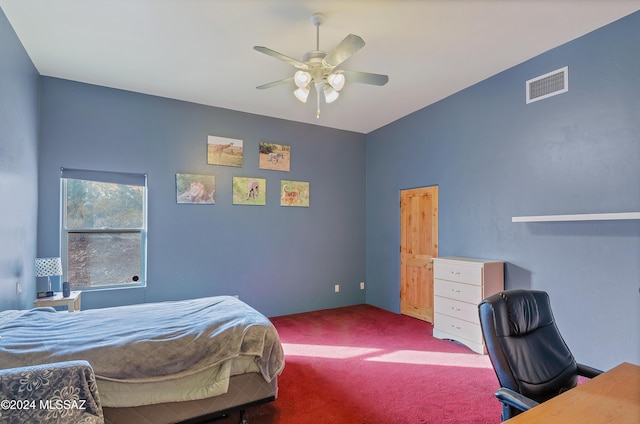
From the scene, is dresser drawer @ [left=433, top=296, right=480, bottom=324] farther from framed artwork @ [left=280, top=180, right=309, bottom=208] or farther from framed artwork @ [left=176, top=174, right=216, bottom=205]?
framed artwork @ [left=176, top=174, right=216, bottom=205]

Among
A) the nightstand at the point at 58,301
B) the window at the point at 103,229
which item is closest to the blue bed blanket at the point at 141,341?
the nightstand at the point at 58,301

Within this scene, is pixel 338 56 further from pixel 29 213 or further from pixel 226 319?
pixel 29 213

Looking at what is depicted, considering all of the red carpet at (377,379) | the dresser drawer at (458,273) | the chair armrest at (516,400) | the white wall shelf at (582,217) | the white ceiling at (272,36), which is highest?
the white ceiling at (272,36)

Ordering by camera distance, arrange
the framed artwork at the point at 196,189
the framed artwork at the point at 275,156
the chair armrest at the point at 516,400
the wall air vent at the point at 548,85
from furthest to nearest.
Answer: the framed artwork at the point at 275,156 < the framed artwork at the point at 196,189 < the wall air vent at the point at 548,85 < the chair armrest at the point at 516,400

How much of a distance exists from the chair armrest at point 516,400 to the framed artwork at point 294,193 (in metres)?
4.02

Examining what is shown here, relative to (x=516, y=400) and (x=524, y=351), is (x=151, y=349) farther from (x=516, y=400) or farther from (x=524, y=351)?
(x=524, y=351)

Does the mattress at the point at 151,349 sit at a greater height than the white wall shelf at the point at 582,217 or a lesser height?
lesser

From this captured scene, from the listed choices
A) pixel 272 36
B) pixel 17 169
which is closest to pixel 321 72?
pixel 272 36

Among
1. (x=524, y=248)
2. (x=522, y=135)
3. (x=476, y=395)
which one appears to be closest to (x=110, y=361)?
(x=476, y=395)

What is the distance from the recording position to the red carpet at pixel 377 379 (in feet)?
7.76

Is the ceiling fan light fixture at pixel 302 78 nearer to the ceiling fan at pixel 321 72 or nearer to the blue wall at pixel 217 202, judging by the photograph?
the ceiling fan at pixel 321 72

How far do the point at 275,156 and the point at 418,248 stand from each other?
265 cm

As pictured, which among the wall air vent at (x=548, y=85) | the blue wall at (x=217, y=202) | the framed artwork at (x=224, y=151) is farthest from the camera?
the framed artwork at (x=224, y=151)

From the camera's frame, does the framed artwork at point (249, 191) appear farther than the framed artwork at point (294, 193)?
No
